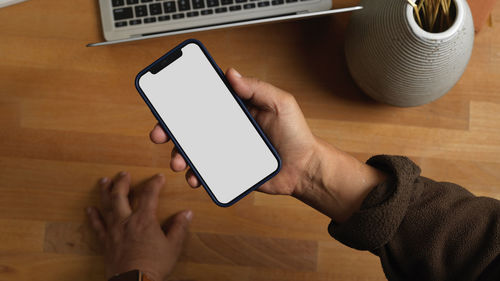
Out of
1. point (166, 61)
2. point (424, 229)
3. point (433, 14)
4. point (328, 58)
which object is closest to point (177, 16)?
point (166, 61)

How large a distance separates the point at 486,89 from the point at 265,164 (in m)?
0.40

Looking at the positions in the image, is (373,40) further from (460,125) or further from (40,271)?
(40,271)

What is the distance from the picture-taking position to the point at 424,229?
555 millimetres

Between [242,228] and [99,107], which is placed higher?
[99,107]

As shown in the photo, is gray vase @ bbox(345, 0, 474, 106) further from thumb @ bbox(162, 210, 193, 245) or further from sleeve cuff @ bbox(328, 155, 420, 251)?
thumb @ bbox(162, 210, 193, 245)

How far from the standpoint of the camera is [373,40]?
0.55 metres

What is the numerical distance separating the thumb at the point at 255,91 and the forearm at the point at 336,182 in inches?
4.2

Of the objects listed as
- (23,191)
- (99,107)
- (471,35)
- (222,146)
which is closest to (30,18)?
(99,107)

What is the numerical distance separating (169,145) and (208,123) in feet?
0.53

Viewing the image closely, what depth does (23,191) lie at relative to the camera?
0.71 metres

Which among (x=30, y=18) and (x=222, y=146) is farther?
(x=30, y=18)

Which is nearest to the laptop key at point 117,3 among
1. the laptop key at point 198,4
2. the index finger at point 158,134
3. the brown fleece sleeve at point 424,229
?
the laptop key at point 198,4

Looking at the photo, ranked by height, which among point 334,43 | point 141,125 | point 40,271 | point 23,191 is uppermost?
point 334,43

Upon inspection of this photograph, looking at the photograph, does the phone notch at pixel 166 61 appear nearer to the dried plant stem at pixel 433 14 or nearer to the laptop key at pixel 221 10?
the laptop key at pixel 221 10
